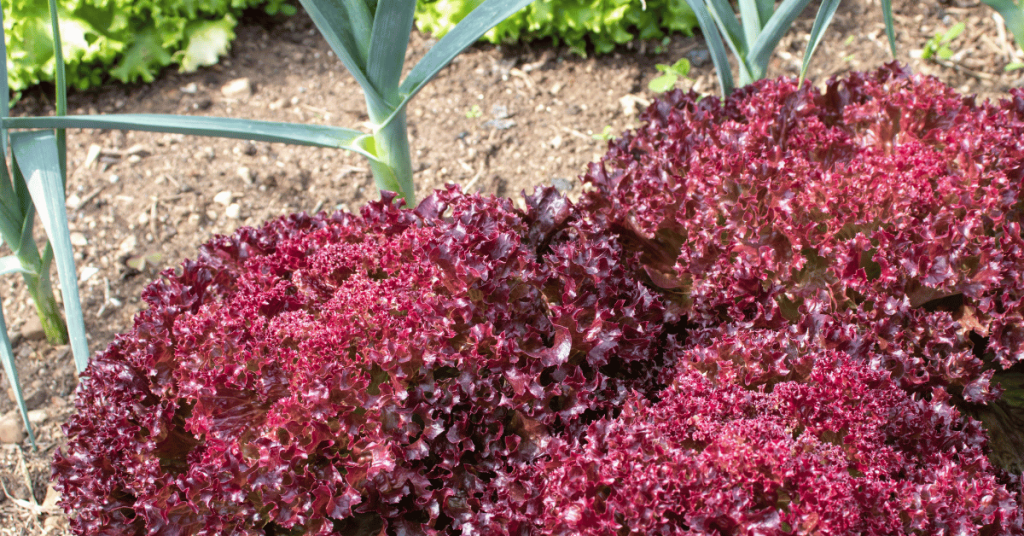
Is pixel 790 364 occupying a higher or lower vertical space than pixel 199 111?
lower

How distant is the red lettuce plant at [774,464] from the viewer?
1624 mm

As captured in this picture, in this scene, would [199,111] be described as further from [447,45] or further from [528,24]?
[447,45]

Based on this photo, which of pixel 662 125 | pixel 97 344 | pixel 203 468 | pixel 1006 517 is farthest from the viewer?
pixel 97 344

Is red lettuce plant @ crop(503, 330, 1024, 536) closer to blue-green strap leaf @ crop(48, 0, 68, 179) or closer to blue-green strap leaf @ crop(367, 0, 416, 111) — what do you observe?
blue-green strap leaf @ crop(367, 0, 416, 111)

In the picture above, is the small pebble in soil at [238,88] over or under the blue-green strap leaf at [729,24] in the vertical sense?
over

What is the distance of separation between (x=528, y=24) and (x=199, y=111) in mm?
2007

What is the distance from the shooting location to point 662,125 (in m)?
2.82

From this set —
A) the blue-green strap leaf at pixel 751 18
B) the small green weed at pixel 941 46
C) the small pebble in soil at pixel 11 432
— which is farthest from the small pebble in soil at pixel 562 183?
the small pebble in soil at pixel 11 432

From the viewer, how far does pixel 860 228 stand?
2.23m

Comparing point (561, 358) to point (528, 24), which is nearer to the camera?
point (561, 358)

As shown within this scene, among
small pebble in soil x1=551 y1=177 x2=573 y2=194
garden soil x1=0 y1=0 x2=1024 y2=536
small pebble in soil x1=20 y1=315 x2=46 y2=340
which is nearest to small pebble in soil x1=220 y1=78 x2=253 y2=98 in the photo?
garden soil x1=0 y1=0 x2=1024 y2=536

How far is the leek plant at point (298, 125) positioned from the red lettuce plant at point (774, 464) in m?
1.22

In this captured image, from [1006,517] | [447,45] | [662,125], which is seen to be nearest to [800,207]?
[662,125]

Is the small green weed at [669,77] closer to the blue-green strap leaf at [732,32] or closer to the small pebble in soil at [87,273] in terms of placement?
the blue-green strap leaf at [732,32]
